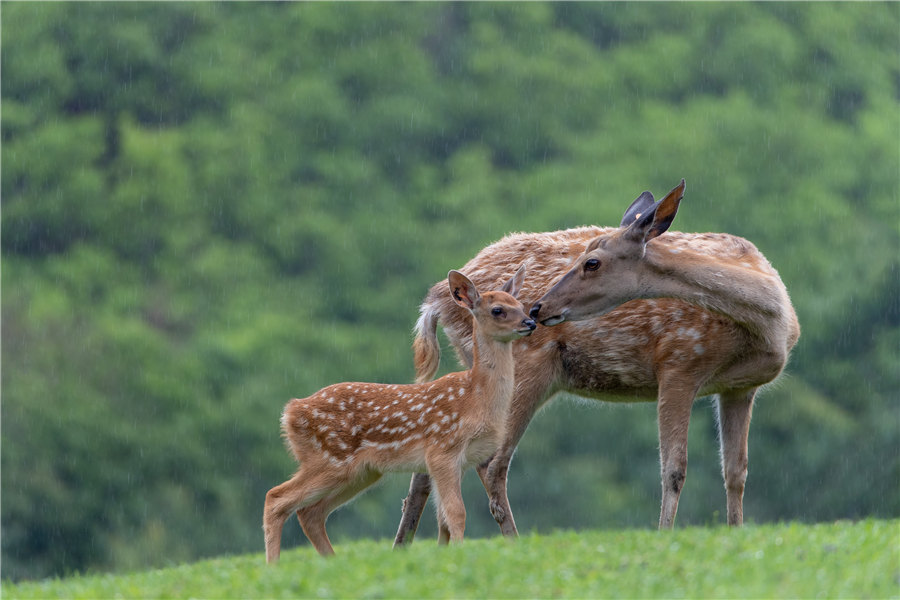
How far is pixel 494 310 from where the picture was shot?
294 inches

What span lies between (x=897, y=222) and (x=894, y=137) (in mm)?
1922

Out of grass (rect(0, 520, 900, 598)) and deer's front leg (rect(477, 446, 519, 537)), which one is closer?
grass (rect(0, 520, 900, 598))

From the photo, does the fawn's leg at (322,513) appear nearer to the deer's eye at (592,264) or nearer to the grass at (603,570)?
the grass at (603,570)

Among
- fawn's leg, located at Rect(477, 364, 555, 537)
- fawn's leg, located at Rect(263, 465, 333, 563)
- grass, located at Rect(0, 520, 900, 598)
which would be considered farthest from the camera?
fawn's leg, located at Rect(477, 364, 555, 537)

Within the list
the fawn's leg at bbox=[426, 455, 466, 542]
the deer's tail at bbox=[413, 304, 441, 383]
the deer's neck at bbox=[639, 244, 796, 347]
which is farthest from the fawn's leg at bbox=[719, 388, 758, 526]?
the fawn's leg at bbox=[426, 455, 466, 542]

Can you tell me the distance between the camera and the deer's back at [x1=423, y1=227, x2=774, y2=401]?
8.12 m

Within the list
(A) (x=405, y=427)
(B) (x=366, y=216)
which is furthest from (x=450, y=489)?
(B) (x=366, y=216)

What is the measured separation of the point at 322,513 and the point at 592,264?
7.51ft

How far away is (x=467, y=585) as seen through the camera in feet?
18.6

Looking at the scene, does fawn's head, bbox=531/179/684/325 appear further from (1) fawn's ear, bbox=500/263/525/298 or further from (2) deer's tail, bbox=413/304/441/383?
(2) deer's tail, bbox=413/304/441/383

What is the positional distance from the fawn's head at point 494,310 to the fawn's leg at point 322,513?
1.14 m

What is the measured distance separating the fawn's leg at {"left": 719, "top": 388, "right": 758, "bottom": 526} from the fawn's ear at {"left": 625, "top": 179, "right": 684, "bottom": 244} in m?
1.37

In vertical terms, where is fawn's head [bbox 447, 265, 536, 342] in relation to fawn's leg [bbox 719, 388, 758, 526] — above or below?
above

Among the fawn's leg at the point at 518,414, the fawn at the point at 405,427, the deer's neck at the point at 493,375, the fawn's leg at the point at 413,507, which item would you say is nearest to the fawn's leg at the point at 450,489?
the fawn at the point at 405,427
